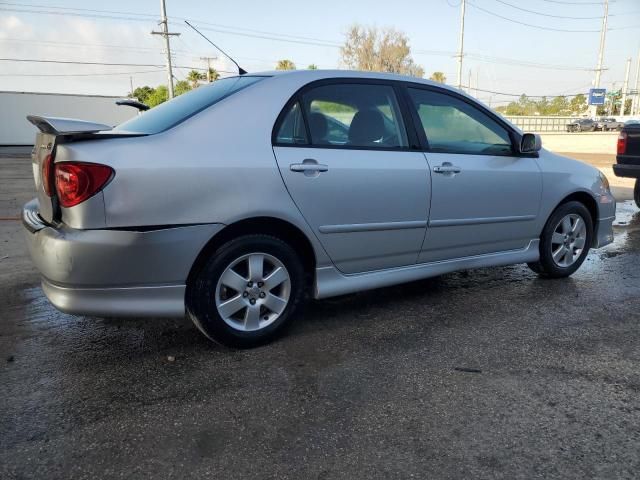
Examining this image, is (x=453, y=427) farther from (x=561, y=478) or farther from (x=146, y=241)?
(x=146, y=241)

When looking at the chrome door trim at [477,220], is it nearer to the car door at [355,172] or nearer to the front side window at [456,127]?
the car door at [355,172]

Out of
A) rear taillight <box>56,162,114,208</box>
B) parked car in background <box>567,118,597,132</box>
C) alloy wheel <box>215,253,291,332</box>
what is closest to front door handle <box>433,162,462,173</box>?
alloy wheel <box>215,253,291,332</box>

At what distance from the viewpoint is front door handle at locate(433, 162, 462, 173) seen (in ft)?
12.0

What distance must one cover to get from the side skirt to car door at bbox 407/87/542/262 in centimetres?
6

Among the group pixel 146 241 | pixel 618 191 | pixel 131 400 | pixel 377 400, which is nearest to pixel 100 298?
pixel 146 241

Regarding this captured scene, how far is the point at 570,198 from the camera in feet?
15.1

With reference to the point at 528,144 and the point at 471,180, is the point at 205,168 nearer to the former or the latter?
the point at 471,180

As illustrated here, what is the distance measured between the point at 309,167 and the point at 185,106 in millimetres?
899

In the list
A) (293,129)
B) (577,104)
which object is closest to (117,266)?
(293,129)

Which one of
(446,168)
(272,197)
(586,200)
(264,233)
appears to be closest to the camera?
(272,197)

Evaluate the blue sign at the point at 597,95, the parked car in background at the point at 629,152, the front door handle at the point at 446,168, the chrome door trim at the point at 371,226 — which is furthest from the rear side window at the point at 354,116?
the blue sign at the point at 597,95

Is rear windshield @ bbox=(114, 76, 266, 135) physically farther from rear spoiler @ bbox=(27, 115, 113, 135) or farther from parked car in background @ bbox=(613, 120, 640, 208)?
parked car in background @ bbox=(613, 120, 640, 208)

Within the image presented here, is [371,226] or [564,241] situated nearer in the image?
[371,226]

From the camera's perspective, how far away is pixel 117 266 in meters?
2.67
